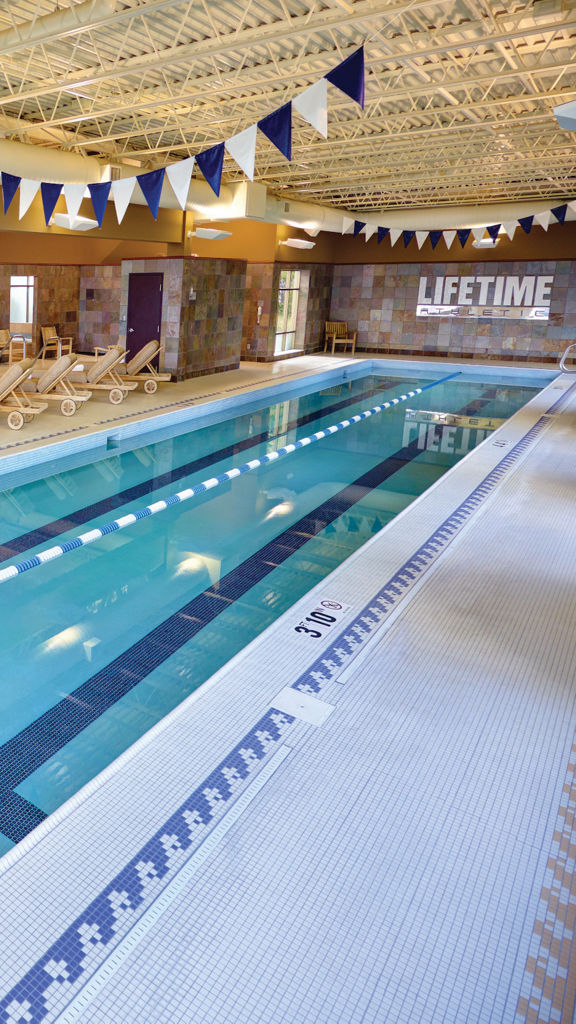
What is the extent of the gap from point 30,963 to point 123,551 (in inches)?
134

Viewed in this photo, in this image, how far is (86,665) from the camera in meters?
3.53

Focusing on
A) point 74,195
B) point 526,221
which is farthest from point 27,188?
point 526,221

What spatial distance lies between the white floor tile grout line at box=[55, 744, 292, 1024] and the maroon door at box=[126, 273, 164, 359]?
33.1ft

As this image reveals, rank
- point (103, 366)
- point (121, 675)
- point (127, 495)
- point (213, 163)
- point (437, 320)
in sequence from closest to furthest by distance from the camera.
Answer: point (121, 675) < point (127, 495) < point (213, 163) < point (103, 366) < point (437, 320)

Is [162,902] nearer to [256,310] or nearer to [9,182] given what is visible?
[9,182]

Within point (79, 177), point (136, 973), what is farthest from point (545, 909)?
point (79, 177)

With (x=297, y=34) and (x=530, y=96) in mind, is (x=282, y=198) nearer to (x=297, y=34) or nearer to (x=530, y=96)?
(x=530, y=96)

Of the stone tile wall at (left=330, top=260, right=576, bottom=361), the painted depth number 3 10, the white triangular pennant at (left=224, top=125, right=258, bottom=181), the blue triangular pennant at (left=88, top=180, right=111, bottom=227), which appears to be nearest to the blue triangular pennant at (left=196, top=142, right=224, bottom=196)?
the white triangular pennant at (left=224, top=125, right=258, bottom=181)

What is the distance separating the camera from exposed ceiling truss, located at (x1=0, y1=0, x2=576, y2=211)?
230 inches

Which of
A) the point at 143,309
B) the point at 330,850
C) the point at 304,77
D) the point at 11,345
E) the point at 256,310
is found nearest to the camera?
the point at 330,850

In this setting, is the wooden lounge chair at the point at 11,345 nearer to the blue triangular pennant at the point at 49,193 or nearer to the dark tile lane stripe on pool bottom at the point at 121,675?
the blue triangular pennant at the point at 49,193

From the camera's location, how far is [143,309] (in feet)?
38.6

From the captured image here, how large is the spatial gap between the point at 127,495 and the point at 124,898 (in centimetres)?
458

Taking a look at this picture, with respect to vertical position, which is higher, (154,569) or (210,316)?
(210,316)
